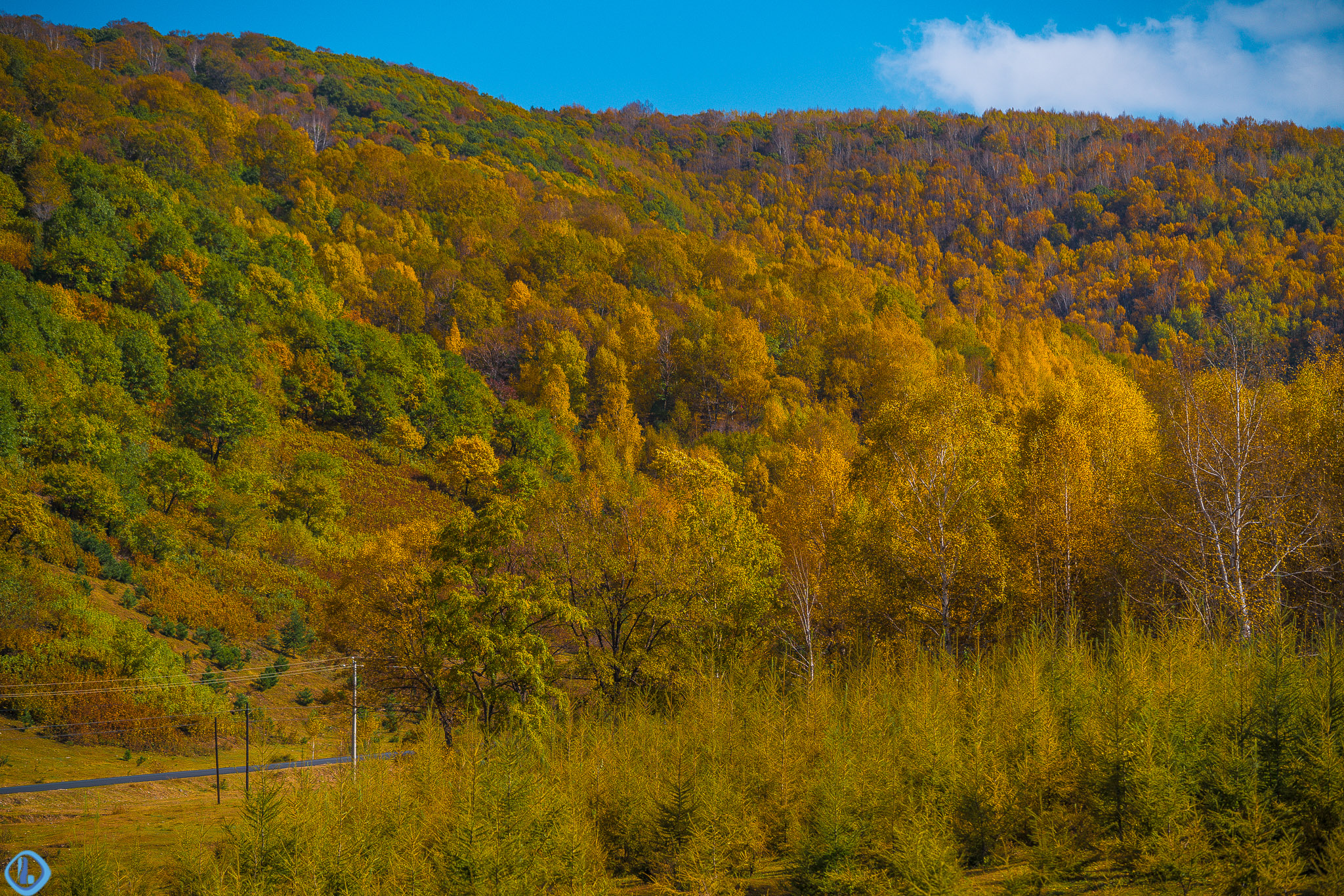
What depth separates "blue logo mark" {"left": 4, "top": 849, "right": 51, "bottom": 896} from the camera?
1560 cm

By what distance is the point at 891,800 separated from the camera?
1385cm

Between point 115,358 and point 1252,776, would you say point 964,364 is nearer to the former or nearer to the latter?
point 115,358

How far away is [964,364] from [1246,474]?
62562mm

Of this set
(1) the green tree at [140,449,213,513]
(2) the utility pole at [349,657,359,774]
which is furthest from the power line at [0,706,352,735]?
(1) the green tree at [140,449,213,513]

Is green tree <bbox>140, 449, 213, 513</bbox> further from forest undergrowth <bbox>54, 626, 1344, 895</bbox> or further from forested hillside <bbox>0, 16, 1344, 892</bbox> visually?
forest undergrowth <bbox>54, 626, 1344, 895</bbox>

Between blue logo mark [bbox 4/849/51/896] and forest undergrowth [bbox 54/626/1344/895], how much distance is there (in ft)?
4.46

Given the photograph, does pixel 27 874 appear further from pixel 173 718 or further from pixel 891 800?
pixel 173 718

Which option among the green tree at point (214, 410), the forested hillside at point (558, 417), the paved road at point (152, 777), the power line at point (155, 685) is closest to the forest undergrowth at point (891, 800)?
the forested hillside at point (558, 417)

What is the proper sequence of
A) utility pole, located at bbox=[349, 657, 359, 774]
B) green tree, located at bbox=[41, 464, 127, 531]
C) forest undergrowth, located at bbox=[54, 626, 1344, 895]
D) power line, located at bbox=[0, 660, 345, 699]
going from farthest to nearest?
green tree, located at bbox=[41, 464, 127, 531] → power line, located at bbox=[0, 660, 345, 699] → utility pole, located at bbox=[349, 657, 359, 774] → forest undergrowth, located at bbox=[54, 626, 1344, 895]

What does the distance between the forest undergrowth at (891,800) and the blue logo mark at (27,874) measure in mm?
1360

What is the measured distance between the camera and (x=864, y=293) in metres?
112

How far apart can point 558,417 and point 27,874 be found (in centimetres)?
7179

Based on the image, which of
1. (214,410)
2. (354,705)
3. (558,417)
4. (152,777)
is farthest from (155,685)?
(558,417)

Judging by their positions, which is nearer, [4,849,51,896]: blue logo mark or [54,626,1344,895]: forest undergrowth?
[54,626,1344,895]: forest undergrowth
